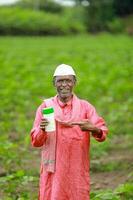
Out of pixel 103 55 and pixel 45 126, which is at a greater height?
pixel 103 55

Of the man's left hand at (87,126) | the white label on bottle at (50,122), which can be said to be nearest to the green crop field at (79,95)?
the man's left hand at (87,126)

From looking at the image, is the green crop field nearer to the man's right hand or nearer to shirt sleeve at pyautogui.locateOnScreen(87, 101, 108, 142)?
shirt sleeve at pyautogui.locateOnScreen(87, 101, 108, 142)

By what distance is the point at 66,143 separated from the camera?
4.56 metres

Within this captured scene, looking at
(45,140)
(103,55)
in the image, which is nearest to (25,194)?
(45,140)

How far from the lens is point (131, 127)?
33.2 feet

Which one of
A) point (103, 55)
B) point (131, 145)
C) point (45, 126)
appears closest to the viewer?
point (45, 126)

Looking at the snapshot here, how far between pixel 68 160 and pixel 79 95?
9.08 meters

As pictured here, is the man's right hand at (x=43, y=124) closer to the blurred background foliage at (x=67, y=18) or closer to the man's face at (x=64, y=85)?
the man's face at (x=64, y=85)

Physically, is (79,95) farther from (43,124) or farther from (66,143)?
(43,124)

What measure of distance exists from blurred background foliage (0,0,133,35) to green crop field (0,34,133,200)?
9.32 meters

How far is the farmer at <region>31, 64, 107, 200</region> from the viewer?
4.57 metres

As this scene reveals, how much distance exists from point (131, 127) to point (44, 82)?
220 inches

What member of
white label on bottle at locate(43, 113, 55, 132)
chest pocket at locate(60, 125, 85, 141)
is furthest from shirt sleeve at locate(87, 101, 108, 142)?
white label on bottle at locate(43, 113, 55, 132)

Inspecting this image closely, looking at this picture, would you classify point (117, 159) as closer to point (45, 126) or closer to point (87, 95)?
point (45, 126)
